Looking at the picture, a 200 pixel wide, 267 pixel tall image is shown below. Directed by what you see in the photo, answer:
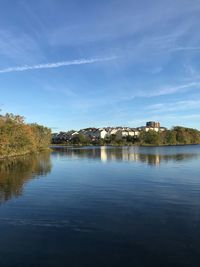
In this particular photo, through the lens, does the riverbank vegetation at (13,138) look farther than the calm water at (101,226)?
Yes

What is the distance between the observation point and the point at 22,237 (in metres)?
15.0

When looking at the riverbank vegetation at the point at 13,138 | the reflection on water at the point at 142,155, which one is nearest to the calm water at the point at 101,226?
the reflection on water at the point at 142,155

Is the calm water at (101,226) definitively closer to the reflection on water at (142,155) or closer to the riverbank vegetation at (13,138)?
the reflection on water at (142,155)

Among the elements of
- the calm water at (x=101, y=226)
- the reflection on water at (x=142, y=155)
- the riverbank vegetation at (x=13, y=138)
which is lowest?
the calm water at (x=101, y=226)

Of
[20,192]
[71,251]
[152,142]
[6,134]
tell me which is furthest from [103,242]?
[152,142]

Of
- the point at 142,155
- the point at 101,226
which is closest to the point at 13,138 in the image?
the point at 142,155

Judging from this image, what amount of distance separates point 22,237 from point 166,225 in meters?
7.93

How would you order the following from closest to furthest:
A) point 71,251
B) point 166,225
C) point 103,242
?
1. point 71,251
2. point 103,242
3. point 166,225

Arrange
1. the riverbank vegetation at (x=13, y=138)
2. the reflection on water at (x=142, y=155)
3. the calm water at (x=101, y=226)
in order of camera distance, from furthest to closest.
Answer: the riverbank vegetation at (x=13, y=138) → the reflection on water at (x=142, y=155) → the calm water at (x=101, y=226)

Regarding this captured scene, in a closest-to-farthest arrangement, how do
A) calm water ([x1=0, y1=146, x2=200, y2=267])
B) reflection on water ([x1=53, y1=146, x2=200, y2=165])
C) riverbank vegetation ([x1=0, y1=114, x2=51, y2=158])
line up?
calm water ([x1=0, y1=146, x2=200, y2=267]), reflection on water ([x1=53, y1=146, x2=200, y2=165]), riverbank vegetation ([x1=0, y1=114, x2=51, y2=158])

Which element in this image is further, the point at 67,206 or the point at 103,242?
the point at 67,206

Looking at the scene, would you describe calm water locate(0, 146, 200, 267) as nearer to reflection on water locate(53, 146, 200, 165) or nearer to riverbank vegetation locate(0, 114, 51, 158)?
reflection on water locate(53, 146, 200, 165)

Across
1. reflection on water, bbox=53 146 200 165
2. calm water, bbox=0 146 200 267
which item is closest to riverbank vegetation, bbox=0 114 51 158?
reflection on water, bbox=53 146 200 165

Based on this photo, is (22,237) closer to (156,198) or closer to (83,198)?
(83,198)
